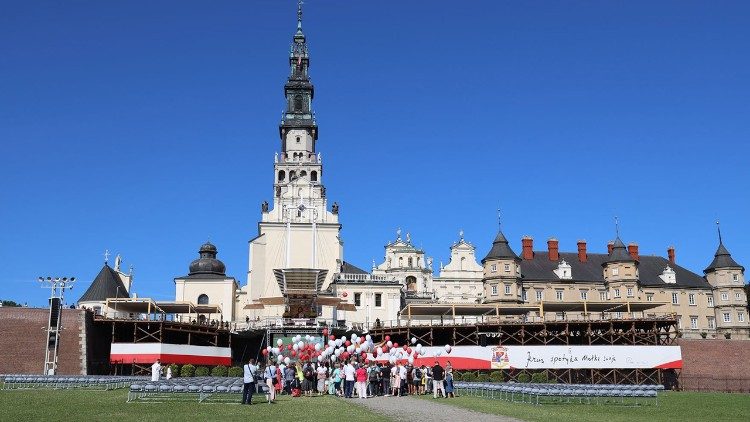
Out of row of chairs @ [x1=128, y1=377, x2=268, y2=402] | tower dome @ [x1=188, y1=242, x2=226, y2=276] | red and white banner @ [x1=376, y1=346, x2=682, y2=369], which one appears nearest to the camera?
row of chairs @ [x1=128, y1=377, x2=268, y2=402]

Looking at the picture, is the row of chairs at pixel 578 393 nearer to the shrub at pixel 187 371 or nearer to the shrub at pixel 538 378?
the shrub at pixel 538 378

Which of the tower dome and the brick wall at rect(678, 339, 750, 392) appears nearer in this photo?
the brick wall at rect(678, 339, 750, 392)

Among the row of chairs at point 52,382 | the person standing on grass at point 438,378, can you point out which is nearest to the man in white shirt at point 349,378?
the person standing on grass at point 438,378

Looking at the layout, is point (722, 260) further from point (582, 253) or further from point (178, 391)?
point (178, 391)

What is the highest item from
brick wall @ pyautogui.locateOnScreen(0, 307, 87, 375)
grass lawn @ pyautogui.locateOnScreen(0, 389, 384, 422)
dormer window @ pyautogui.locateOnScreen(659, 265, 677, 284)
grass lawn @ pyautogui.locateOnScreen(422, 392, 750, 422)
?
dormer window @ pyautogui.locateOnScreen(659, 265, 677, 284)

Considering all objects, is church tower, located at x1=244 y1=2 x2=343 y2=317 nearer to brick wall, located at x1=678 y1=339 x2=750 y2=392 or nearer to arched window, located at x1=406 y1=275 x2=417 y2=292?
arched window, located at x1=406 y1=275 x2=417 y2=292

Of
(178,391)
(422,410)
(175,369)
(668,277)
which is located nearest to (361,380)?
(422,410)

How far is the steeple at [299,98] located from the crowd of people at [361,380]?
55868 millimetres

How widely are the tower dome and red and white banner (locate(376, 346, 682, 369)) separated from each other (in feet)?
96.5

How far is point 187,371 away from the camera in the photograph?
168ft

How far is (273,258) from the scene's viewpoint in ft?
249

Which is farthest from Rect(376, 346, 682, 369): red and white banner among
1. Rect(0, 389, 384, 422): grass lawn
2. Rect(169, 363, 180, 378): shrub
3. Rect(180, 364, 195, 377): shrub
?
Rect(0, 389, 384, 422): grass lawn

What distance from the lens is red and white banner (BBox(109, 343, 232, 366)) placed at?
52.8 metres

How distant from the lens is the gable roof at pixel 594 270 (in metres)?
77.2
